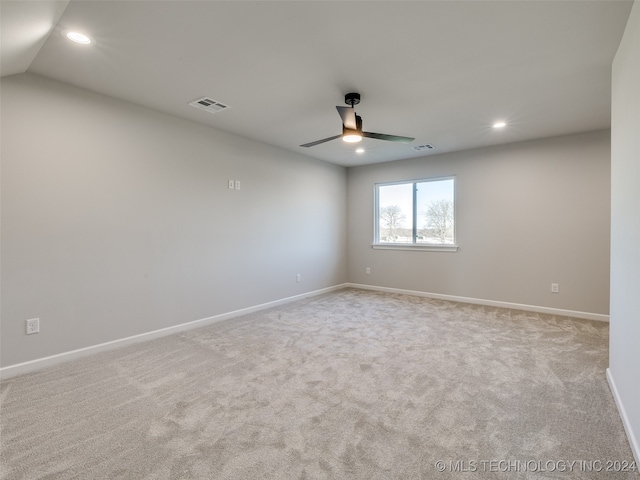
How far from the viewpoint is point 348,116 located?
2.87m

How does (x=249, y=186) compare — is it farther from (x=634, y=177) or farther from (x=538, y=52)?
(x=634, y=177)

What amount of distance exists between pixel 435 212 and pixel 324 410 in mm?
4308

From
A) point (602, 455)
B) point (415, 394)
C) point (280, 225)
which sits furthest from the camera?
point (280, 225)

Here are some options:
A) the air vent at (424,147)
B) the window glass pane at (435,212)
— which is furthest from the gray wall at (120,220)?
the window glass pane at (435,212)

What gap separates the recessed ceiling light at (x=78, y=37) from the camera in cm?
214

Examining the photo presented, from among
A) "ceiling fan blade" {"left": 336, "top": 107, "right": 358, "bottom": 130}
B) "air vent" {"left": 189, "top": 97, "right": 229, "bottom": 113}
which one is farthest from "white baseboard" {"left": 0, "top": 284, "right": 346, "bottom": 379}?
"ceiling fan blade" {"left": 336, "top": 107, "right": 358, "bottom": 130}


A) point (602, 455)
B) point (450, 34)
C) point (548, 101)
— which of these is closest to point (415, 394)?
point (602, 455)

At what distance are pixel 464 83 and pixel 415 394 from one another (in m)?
2.67

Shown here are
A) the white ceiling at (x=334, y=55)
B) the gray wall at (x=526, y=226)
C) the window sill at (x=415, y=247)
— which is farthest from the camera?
the window sill at (x=415, y=247)

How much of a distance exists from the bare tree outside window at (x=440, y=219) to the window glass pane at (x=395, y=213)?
1.19 ft

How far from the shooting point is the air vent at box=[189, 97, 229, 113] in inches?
126

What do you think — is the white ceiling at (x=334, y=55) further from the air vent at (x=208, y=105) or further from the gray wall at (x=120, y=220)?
the gray wall at (x=120, y=220)

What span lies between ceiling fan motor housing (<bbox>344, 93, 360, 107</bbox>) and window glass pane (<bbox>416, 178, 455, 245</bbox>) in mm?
2961

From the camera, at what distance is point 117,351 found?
3.09m
